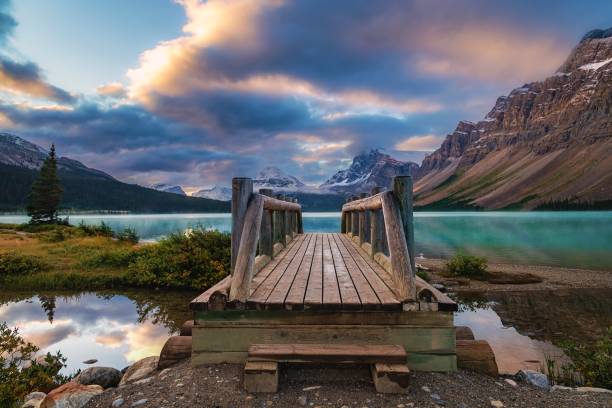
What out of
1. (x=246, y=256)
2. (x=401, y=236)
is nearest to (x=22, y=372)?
(x=246, y=256)

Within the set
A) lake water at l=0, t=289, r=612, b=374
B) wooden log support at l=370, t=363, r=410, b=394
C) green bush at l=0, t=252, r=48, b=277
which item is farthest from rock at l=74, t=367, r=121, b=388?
green bush at l=0, t=252, r=48, b=277

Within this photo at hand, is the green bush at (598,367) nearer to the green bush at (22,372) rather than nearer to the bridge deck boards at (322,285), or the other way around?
the bridge deck boards at (322,285)

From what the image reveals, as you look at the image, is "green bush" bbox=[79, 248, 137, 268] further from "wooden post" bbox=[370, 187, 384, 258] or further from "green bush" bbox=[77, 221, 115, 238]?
"wooden post" bbox=[370, 187, 384, 258]

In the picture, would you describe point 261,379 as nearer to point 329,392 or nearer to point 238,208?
point 329,392

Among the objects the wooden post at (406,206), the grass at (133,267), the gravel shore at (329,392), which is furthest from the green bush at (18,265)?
the wooden post at (406,206)

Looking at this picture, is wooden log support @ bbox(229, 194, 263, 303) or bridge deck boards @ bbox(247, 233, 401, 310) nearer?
bridge deck boards @ bbox(247, 233, 401, 310)

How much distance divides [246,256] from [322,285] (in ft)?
4.24

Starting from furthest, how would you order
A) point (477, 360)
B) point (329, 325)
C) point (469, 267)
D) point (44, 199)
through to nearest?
1. point (44, 199)
2. point (469, 267)
3. point (477, 360)
4. point (329, 325)

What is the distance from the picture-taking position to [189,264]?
1491 cm

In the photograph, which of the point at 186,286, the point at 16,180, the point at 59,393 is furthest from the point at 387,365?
the point at 16,180

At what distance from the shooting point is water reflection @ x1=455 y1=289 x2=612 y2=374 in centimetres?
844

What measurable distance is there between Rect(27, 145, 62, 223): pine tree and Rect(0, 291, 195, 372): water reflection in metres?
32.9

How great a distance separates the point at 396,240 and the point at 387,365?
5.16 ft

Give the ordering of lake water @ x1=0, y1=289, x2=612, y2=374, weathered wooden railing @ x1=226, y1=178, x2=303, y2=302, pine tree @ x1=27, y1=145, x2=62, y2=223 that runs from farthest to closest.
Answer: pine tree @ x1=27, y1=145, x2=62, y2=223
lake water @ x1=0, y1=289, x2=612, y2=374
weathered wooden railing @ x1=226, y1=178, x2=303, y2=302
